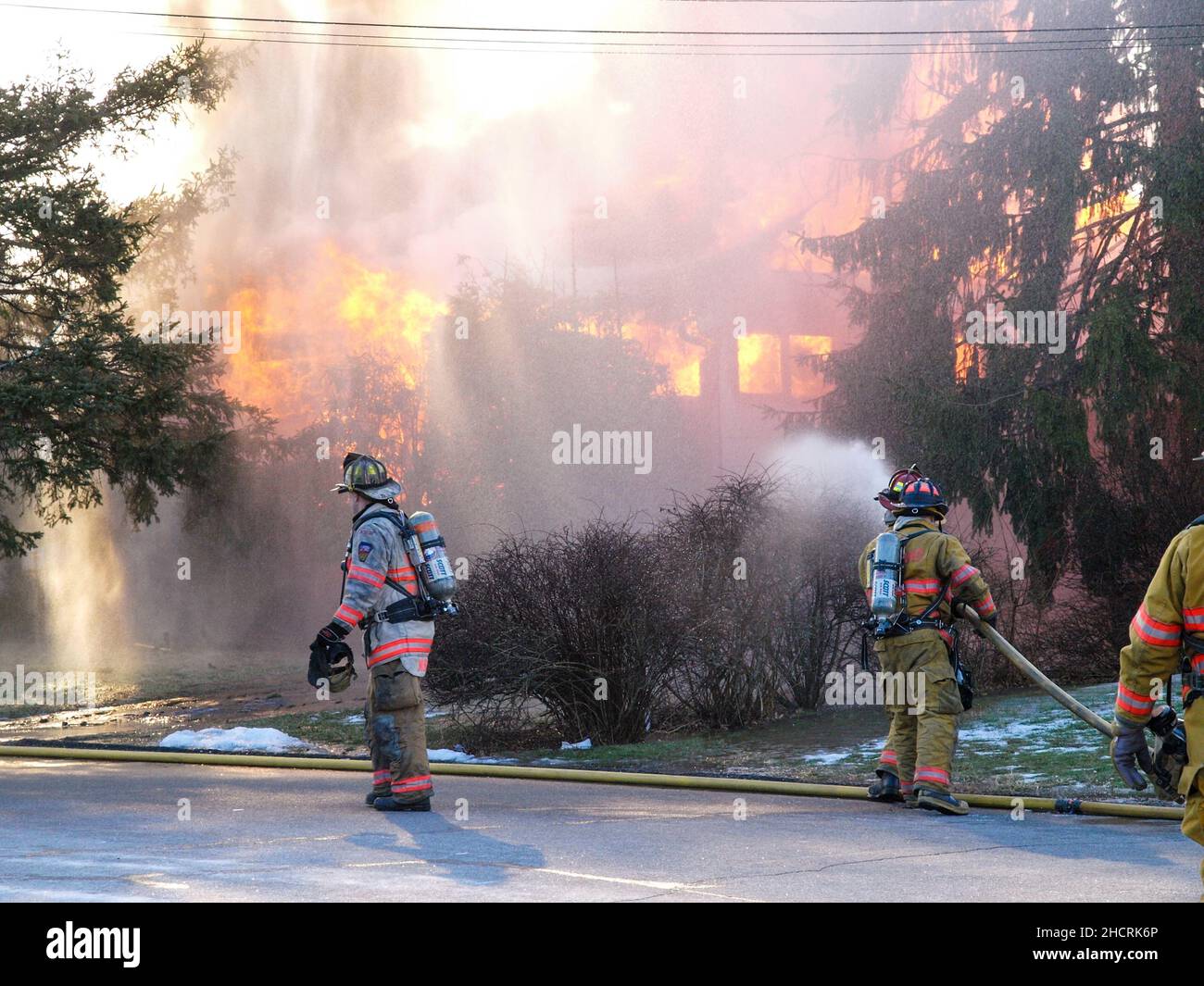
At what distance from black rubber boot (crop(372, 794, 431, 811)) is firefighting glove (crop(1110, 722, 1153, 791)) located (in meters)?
4.06

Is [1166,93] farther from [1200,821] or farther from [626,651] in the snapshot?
[1200,821]

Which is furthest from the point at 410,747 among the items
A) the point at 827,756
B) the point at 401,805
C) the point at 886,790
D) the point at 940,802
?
the point at 827,756

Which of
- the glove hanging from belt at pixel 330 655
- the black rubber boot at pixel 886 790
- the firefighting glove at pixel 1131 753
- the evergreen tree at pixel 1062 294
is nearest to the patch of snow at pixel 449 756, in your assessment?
the glove hanging from belt at pixel 330 655

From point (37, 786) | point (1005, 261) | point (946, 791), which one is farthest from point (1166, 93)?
point (37, 786)

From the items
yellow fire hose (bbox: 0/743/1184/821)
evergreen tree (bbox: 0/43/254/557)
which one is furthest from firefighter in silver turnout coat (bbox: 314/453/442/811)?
evergreen tree (bbox: 0/43/254/557)

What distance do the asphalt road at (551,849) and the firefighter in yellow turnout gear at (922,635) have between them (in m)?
0.31

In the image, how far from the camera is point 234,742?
11.5m

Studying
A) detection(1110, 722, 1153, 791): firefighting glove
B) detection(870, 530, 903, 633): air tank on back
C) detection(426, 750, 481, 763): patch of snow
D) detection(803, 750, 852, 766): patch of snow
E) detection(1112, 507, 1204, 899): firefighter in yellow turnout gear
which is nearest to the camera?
detection(1112, 507, 1204, 899): firefighter in yellow turnout gear

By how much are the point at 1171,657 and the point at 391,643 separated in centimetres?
439

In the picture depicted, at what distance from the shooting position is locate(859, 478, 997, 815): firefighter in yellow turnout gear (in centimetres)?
773

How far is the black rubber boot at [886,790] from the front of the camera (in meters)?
8.00

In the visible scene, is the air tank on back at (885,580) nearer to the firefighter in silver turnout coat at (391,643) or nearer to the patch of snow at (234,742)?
the firefighter in silver turnout coat at (391,643)

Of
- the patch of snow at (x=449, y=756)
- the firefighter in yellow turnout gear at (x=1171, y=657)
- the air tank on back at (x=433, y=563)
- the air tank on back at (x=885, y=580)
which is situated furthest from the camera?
the patch of snow at (x=449, y=756)

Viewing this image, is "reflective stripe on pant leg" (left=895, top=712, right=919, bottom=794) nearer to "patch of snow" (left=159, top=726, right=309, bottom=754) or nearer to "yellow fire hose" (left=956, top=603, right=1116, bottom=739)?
"yellow fire hose" (left=956, top=603, right=1116, bottom=739)
